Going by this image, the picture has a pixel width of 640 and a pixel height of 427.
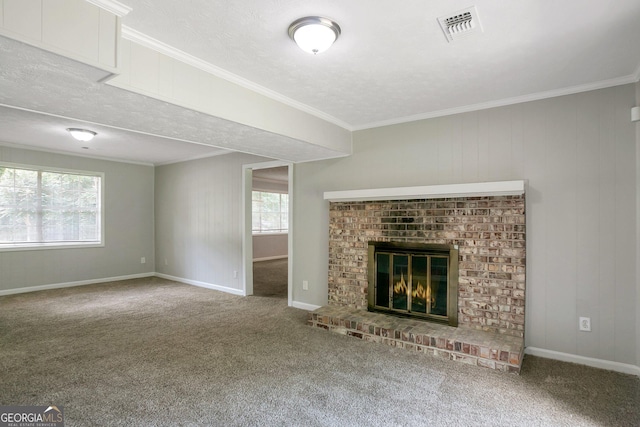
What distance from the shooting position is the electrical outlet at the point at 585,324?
2932 mm

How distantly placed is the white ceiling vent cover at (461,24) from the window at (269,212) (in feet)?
25.6

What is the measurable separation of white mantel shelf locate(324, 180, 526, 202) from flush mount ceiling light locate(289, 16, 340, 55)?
185cm

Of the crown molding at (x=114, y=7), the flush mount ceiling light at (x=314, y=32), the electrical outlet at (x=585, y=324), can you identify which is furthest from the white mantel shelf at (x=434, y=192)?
the crown molding at (x=114, y=7)

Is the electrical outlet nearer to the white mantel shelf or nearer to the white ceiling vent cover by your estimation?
the white mantel shelf

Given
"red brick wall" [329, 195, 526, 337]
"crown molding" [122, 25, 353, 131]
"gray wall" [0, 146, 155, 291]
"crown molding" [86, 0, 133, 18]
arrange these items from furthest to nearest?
"gray wall" [0, 146, 155, 291], "red brick wall" [329, 195, 526, 337], "crown molding" [122, 25, 353, 131], "crown molding" [86, 0, 133, 18]

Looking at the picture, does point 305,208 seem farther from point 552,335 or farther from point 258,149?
point 552,335

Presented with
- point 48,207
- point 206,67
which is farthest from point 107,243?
point 206,67

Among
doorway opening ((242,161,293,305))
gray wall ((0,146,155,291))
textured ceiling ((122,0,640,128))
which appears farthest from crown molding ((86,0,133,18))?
doorway opening ((242,161,293,305))

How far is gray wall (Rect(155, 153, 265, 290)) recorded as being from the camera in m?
5.70

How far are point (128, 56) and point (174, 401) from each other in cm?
230

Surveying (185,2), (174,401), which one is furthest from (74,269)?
(185,2)

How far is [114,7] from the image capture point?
1.87 meters

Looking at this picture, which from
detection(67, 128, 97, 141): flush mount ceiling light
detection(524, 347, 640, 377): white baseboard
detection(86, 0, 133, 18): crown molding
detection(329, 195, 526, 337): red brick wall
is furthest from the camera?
detection(67, 128, 97, 141): flush mount ceiling light

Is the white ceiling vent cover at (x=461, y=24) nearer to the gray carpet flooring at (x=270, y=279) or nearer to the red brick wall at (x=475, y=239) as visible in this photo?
the red brick wall at (x=475, y=239)
